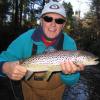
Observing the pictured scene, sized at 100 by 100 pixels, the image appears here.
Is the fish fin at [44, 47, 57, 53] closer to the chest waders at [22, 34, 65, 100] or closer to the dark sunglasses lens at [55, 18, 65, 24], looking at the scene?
the dark sunglasses lens at [55, 18, 65, 24]

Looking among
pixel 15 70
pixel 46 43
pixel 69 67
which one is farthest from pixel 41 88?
pixel 15 70

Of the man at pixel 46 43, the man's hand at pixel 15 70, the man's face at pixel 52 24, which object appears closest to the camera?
the man's hand at pixel 15 70

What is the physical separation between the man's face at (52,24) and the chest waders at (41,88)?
0.79 m

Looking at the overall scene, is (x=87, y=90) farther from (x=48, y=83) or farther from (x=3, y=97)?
(x=48, y=83)

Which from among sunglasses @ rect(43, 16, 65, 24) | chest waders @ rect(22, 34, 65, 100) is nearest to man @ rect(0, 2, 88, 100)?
sunglasses @ rect(43, 16, 65, 24)

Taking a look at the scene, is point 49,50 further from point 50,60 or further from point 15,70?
point 15,70

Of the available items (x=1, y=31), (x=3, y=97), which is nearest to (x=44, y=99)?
(x=3, y=97)

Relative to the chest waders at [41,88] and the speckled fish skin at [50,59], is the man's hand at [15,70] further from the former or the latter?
the chest waders at [41,88]

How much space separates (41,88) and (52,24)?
1.13m

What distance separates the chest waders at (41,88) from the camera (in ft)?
16.5

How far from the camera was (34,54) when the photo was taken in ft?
14.8

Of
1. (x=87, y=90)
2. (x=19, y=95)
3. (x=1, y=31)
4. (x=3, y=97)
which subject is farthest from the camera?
(x=1, y=31)

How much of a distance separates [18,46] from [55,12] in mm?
760

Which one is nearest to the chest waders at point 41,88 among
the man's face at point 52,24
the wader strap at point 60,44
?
the wader strap at point 60,44
